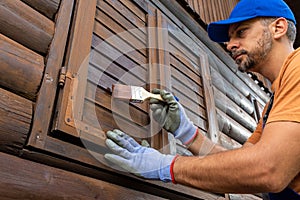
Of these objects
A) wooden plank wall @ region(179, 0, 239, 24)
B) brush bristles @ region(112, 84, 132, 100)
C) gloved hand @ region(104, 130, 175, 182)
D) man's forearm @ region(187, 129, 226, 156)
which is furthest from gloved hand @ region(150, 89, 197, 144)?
wooden plank wall @ region(179, 0, 239, 24)

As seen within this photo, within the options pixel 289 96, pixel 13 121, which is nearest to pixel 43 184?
pixel 13 121

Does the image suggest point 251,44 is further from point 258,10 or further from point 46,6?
point 46,6

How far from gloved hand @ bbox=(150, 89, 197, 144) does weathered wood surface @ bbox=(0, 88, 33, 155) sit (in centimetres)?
76

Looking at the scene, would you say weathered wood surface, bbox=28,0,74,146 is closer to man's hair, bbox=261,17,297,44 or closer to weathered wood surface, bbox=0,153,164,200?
weathered wood surface, bbox=0,153,164,200

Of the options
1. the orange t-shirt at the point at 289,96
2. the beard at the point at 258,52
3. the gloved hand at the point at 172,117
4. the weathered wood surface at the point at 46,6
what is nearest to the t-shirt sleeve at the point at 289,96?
the orange t-shirt at the point at 289,96

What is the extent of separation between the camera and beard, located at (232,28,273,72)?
5.70 ft

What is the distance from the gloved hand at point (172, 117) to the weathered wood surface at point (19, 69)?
685 mm

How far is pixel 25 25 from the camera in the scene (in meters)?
1.37

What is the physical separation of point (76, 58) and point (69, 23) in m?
0.23

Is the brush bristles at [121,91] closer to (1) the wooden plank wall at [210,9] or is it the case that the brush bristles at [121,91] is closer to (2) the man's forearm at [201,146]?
(2) the man's forearm at [201,146]

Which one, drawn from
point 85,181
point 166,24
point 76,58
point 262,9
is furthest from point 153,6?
point 85,181

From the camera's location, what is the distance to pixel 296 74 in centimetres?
127

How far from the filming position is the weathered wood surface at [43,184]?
101 cm

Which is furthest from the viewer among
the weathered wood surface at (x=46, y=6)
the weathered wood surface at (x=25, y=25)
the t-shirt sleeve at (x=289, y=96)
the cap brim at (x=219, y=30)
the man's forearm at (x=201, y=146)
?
the cap brim at (x=219, y=30)
